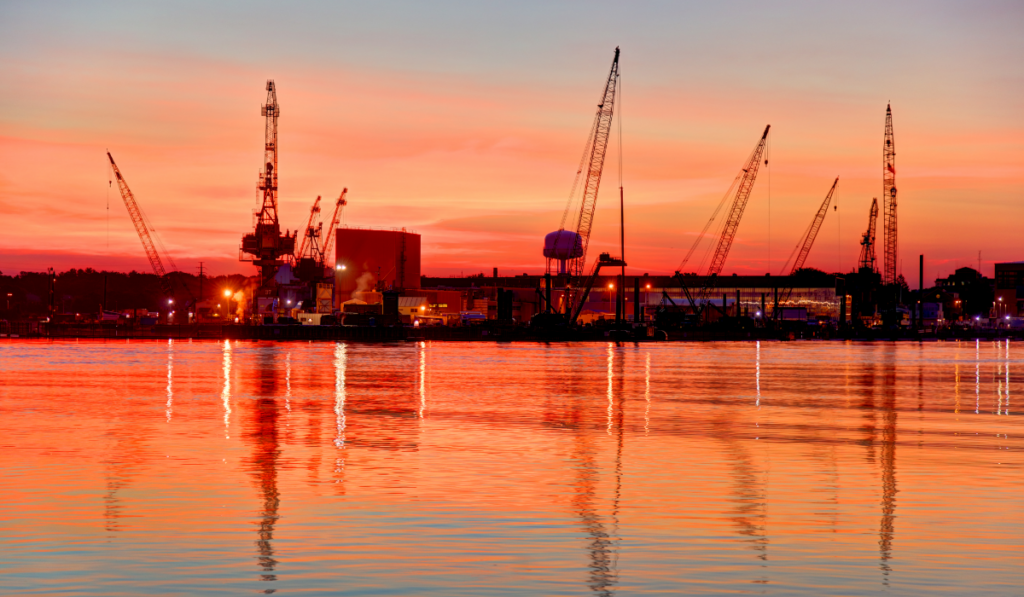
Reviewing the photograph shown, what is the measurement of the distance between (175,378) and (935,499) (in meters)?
46.5

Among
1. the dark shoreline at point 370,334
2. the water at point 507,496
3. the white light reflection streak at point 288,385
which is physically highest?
the dark shoreline at point 370,334

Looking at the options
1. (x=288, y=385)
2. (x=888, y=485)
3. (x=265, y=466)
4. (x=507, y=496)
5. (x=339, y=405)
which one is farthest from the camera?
(x=288, y=385)

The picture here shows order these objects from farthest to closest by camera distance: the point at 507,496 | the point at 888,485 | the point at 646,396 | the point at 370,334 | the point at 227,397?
the point at 370,334, the point at 646,396, the point at 227,397, the point at 888,485, the point at 507,496

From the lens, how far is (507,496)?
18656 mm

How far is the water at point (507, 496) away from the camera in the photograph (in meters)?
12.6

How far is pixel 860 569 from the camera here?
13.0 metres


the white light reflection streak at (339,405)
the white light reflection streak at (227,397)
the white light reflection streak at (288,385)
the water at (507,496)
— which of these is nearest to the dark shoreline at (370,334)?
the white light reflection streak at (288,385)

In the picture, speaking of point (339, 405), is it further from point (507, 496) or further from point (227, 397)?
point (507, 496)

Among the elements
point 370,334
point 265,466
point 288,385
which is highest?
point 370,334

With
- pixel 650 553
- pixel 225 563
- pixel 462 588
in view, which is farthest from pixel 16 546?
pixel 650 553

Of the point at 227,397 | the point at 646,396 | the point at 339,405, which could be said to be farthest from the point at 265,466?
the point at 646,396

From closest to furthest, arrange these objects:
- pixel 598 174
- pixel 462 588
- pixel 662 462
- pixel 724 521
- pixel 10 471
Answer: pixel 462 588 → pixel 724 521 → pixel 10 471 → pixel 662 462 → pixel 598 174

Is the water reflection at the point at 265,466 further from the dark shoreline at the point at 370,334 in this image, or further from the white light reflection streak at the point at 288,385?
the dark shoreline at the point at 370,334

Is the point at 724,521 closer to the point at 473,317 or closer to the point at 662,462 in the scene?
the point at 662,462
